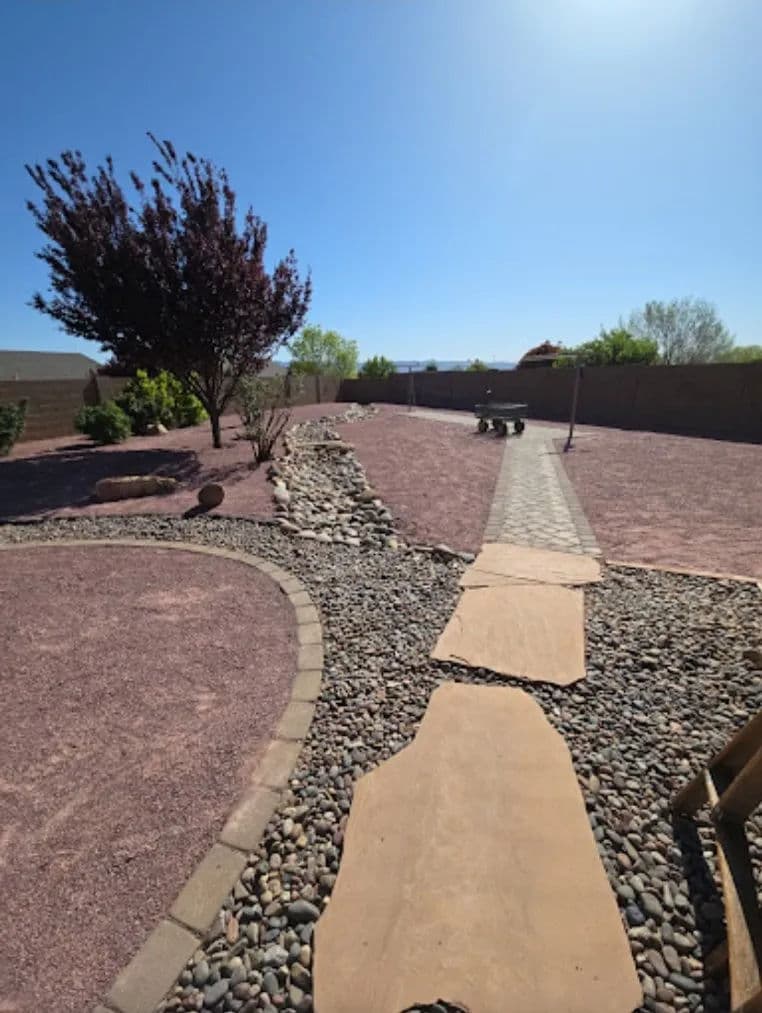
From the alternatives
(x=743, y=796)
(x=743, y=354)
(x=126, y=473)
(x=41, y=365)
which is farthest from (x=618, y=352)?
(x=41, y=365)

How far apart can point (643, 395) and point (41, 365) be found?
3720cm

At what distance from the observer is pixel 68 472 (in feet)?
27.4

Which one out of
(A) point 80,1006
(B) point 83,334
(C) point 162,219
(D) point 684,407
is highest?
(C) point 162,219

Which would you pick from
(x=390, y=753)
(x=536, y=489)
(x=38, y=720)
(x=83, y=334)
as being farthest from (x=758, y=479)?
(x=83, y=334)

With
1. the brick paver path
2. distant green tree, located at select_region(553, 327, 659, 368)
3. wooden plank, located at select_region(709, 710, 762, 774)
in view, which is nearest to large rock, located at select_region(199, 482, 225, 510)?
the brick paver path

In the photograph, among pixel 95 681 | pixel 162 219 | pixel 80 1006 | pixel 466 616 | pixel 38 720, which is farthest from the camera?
pixel 162 219

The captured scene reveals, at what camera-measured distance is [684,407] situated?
598 inches

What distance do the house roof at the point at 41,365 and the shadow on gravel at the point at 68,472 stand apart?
24.3m

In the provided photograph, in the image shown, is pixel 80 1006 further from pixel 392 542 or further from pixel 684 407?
pixel 684 407

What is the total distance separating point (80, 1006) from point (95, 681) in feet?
5.84

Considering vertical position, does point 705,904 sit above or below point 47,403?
below

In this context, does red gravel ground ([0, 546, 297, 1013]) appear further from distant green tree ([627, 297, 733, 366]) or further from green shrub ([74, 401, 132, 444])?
distant green tree ([627, 297, 733, 366])

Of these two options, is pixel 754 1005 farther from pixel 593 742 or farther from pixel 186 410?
pixel 186 410

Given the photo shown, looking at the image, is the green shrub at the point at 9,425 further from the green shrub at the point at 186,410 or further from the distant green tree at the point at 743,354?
the distant green tree at the point at 743,354
